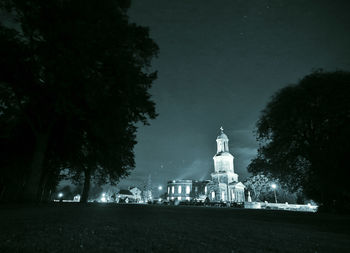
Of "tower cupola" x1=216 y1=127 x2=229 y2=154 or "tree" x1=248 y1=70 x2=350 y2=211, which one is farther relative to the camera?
"tower cupola" x1=216 y1=127 x2=229 y2=154

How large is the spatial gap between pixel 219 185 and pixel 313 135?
69.3 m

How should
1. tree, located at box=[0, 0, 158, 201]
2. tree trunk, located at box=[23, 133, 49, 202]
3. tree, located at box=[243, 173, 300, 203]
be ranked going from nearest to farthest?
tree, located at box=[0, 0, 158, 201] → tree trunk, located at box=[23, 133, 49, 202] → tree, located at box=[243, 173, 300, 203]

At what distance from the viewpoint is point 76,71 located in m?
14.4

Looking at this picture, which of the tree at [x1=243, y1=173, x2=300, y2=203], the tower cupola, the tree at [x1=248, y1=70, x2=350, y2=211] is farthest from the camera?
the tower cupola

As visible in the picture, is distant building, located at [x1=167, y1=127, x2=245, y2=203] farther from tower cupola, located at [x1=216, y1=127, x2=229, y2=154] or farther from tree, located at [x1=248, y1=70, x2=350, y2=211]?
tree, located at [x1=248, y1=70, x2=350, y2=211]

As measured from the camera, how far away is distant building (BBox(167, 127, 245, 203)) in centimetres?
9106

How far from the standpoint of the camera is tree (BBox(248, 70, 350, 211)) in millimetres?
21422

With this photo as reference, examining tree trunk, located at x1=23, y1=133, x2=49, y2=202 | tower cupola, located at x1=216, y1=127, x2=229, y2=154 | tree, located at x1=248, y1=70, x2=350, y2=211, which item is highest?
tower cupola, located at x1=216, y1=127, x2=229, y2=154

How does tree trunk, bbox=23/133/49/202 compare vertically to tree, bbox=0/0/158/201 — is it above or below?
below

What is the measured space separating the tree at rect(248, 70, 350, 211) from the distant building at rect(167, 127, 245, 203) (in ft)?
209

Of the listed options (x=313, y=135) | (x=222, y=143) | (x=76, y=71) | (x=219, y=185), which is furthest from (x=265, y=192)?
(x=76, y=71)

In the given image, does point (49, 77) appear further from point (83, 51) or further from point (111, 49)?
point (111, 49)

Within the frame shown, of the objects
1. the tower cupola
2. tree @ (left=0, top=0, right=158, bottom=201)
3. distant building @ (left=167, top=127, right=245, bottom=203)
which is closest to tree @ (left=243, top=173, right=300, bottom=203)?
distant building @ (left=167, top=127, right=245, bottom=203)

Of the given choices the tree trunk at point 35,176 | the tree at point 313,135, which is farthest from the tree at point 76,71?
the tree at point 313,135
